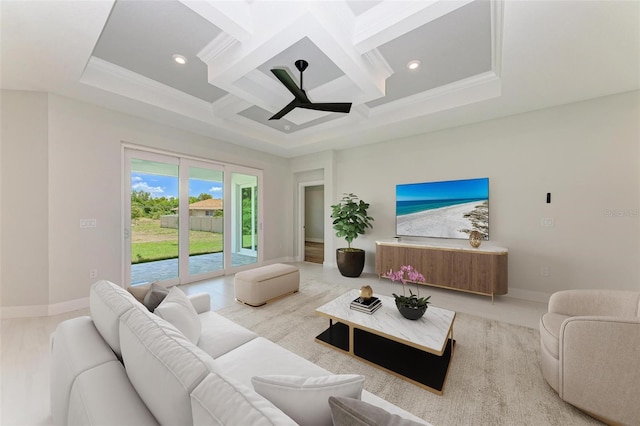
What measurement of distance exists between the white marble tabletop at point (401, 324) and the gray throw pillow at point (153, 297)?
1.29m

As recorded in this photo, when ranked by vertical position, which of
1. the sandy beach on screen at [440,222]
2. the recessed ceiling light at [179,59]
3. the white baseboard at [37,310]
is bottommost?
the white baseboard at [37,310]

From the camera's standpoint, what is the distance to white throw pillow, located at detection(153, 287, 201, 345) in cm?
136

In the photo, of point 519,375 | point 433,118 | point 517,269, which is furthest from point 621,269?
point 433,118

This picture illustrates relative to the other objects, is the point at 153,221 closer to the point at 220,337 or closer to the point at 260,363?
the point at 220,337

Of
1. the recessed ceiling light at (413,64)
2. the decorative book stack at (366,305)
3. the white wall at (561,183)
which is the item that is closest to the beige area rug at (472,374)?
the decorative book stack at (366,305)

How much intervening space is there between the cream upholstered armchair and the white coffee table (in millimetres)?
652

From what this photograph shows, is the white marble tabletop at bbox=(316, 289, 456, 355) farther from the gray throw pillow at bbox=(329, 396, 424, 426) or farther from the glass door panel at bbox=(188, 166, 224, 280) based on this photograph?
the glass door panel at bbox=(188, 166, 224, 280)

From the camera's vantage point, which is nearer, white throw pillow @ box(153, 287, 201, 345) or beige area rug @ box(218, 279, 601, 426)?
white throw pillow @ box(153, 287, 201, 345)

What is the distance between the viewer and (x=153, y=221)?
12.9ft

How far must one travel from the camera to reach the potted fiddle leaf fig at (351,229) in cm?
469

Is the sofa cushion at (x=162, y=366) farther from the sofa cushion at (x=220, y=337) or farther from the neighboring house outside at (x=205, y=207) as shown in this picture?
the neighboring house outside at (x=205, y=207)

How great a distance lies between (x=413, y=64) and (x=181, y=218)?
4.24 metres

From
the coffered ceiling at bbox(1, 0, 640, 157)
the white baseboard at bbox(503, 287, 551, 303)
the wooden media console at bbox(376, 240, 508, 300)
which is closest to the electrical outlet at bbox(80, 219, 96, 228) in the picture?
the coffered ceiling at bbox(1, 0, 640, 157)

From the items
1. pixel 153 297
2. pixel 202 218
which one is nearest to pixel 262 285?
pixel 153 297
